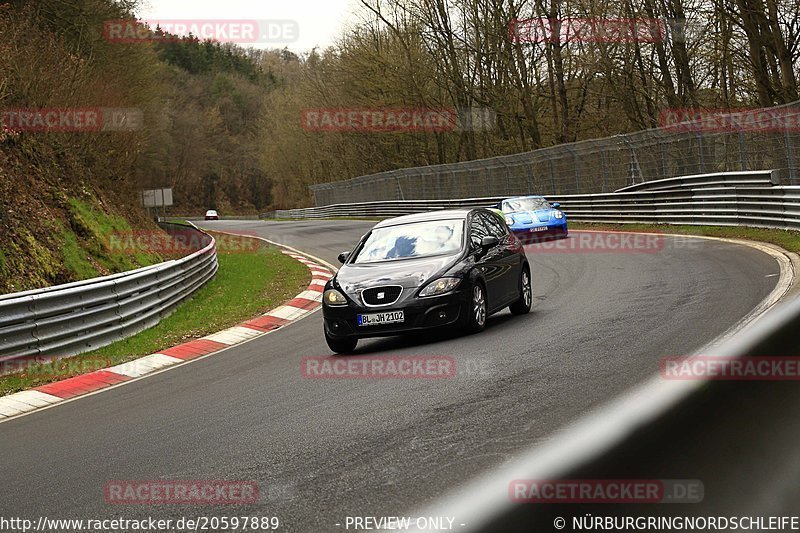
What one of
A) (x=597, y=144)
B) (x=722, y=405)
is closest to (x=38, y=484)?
(x=722, y=405)

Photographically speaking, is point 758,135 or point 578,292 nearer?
point 578,292

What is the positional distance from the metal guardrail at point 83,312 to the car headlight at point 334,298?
3.84 m

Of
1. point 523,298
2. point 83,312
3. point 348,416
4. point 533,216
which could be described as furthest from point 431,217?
point 533,216

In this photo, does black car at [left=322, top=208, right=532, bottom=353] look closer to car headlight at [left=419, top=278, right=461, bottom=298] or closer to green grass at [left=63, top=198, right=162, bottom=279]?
car headlight at [left=419, top=278, right=461, bottom=298]

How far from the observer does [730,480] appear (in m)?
1.39

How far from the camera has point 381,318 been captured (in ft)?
33.4

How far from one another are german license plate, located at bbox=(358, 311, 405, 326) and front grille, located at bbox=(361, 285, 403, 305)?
14 cm

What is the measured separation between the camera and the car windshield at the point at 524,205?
26219mm

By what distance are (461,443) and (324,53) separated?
228 ft

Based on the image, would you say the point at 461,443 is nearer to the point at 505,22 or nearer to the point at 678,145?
the point at 678,145

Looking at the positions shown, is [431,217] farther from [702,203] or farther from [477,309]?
[702,203]

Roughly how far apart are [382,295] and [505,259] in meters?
2.20

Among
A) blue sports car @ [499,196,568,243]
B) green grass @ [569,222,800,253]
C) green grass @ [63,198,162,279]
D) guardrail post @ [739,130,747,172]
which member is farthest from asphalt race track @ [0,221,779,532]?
blue sports car @ [499,196,568,243]

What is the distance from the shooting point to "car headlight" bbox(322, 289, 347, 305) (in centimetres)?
1041
